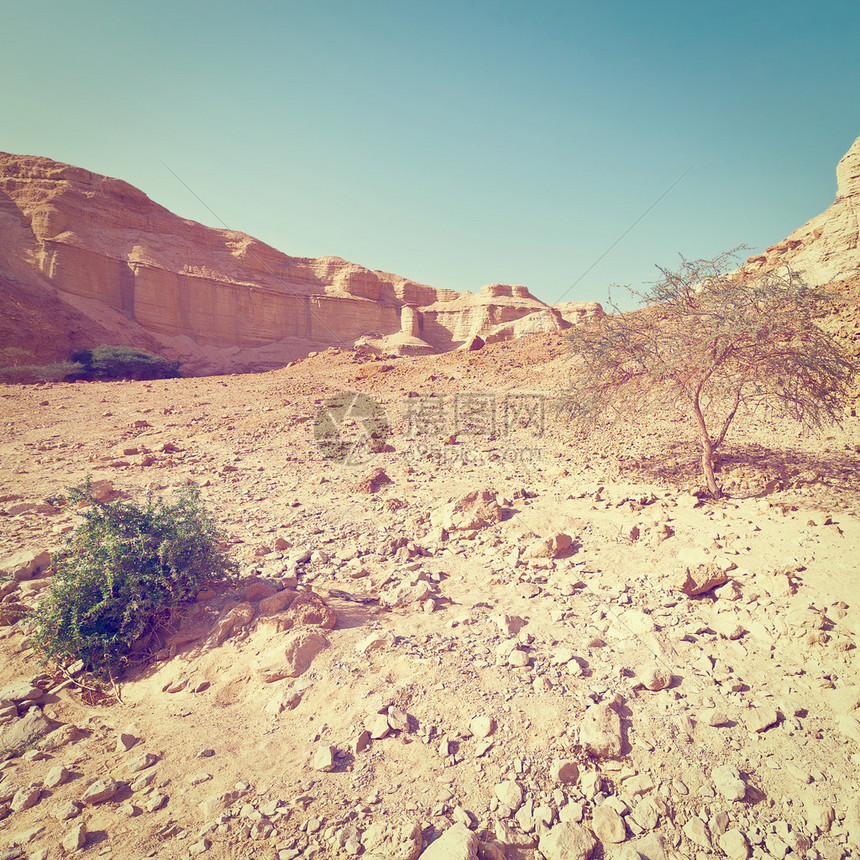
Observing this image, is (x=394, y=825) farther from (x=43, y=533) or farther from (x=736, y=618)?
(x=43, y=533)

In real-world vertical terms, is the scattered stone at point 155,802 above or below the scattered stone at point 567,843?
below

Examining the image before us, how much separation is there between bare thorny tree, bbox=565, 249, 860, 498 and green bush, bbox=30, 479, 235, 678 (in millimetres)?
5519

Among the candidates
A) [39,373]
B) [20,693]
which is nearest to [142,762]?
[20,693]

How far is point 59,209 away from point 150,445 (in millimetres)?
28804

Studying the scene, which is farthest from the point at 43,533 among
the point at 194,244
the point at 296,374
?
the point at 194,244

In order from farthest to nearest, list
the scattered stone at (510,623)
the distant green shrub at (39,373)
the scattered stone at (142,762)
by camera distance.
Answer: the distant green shrub at (39,373) → the scattered stone at (510,623) → the scattered stone at (142,762)

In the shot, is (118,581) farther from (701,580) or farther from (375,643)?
(701,580)

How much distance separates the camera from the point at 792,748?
2.39 m

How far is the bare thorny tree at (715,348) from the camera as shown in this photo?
533 cm

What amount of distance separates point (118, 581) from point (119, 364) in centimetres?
1882

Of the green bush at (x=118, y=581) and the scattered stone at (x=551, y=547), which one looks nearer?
the green bush at (x=118, y=581)

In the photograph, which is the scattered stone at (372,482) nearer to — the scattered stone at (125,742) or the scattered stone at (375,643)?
the scattered stone at (375,643)

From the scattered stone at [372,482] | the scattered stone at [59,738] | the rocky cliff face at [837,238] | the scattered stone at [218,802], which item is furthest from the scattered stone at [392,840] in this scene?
the rocky cliff face at [837,238]

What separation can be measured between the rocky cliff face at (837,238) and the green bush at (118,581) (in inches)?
507
